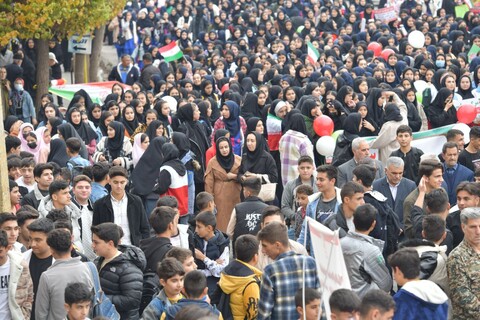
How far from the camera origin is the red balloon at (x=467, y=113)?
Result: 15836mm

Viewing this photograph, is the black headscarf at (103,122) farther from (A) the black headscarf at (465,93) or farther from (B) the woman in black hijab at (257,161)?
(A) the black headscarf at (465,93)

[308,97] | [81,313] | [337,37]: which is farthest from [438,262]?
[337,37]

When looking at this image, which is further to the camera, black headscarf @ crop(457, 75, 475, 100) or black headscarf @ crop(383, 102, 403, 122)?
black headscarf @ crop(457, 75, 475, 100)

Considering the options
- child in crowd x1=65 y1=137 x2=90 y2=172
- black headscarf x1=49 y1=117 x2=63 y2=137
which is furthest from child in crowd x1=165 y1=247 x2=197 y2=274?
black headscarf x1=49 y1=117 x2=63 y2=137

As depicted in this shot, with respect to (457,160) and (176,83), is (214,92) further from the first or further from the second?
(457,160)

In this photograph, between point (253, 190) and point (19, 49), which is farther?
point (19, 49)

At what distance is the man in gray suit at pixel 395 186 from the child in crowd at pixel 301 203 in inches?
34.9

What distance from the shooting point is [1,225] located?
916 cm

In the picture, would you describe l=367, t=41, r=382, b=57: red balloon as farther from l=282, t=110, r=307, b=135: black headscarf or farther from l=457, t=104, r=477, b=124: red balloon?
l=282, t=110, r=307, b=135: black headscarf

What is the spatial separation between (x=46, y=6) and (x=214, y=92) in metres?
3.75

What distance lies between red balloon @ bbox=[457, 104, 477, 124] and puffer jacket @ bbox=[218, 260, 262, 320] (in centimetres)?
825

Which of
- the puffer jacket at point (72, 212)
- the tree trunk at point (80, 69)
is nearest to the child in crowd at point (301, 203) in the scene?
the puffer jacket at point (72, 212)

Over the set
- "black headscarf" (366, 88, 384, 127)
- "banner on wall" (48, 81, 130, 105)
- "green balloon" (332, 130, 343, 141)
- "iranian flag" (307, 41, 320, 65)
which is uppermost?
"black headscarf" (366, 88, 384, 127)

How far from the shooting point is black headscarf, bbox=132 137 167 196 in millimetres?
12664
